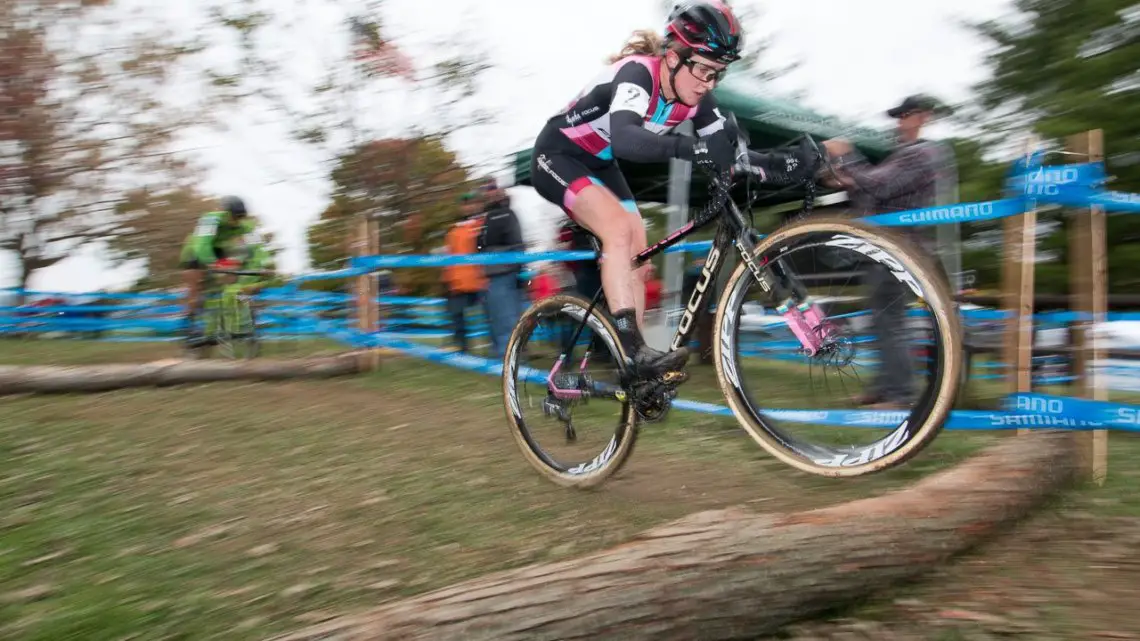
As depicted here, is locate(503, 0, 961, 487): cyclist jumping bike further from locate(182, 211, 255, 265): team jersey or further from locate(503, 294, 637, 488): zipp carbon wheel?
locate(182, 211, 255, 265): team jersey

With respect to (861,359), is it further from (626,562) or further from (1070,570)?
(626,562)

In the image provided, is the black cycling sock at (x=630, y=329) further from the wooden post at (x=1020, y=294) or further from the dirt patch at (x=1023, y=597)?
the wooden post at (x=1020, y=294)

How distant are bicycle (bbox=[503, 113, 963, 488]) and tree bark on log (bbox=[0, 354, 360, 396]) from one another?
12.5ft

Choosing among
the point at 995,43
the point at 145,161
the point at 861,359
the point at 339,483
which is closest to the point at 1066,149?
the point at 861,359

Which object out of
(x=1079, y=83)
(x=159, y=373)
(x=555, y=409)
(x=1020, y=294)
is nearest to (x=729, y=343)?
(x=555, y=409)

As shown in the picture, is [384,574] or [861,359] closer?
[384,574]

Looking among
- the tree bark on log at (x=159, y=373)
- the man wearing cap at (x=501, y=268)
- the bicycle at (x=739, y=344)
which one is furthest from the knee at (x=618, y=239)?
the tree bark on log at (x=159, y=373)

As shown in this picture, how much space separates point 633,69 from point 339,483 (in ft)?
7.36

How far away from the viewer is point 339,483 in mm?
3641

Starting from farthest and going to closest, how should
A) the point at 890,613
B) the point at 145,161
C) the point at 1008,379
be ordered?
the point at 145,161 < the point at 1008,379 < the point at 890,613

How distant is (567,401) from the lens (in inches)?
146

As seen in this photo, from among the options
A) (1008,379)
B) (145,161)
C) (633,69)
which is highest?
(145,161)

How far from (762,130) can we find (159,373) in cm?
655

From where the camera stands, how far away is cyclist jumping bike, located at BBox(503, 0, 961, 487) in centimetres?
254
